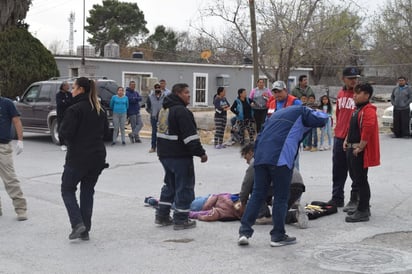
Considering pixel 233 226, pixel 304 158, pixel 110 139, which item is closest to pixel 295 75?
pixel 110 139

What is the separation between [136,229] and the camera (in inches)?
300

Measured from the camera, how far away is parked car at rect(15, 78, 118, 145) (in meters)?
17.6

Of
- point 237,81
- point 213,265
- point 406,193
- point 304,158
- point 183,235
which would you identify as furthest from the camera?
point 237,81

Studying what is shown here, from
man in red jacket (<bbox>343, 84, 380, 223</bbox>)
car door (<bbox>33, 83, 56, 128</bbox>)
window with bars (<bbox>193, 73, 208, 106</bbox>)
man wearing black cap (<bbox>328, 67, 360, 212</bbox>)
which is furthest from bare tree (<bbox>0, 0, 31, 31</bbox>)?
man in red jacket (<bbox>343, 84, 380, 223</bbox>)

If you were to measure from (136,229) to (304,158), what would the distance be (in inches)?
278

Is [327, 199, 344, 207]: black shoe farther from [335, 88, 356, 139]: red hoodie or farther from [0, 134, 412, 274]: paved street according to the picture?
[335, 88, 356, 139]: red hoodie

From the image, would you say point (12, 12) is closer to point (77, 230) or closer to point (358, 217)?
point (77, 230)

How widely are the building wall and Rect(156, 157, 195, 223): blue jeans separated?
65.4 feet

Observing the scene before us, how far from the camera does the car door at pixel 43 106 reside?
17984 millimetres

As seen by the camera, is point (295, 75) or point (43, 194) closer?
point (43, 194)

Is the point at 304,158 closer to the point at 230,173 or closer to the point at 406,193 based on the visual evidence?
the point at 230,173

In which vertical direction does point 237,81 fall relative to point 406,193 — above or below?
above

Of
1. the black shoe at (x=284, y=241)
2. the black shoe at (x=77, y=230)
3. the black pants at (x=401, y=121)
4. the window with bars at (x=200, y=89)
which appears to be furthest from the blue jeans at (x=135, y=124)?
the window with bars at (x=200, y=89)

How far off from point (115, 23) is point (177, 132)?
55635 mm
